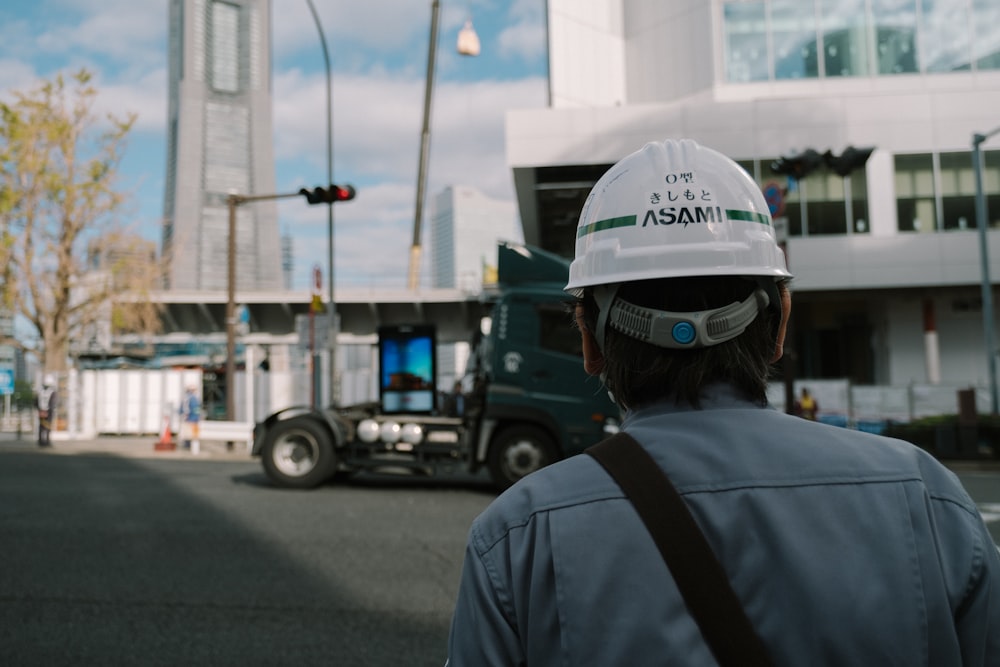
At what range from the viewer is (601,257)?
1437 millimetres

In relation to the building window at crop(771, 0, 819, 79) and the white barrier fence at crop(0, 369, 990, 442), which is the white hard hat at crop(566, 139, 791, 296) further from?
the building window at crop(771, 0, 819, 79)

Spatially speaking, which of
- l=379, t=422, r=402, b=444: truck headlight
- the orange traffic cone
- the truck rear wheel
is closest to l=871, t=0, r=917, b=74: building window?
l=379, t=422, r=402, b=444: truck headlight

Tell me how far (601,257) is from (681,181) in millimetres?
184

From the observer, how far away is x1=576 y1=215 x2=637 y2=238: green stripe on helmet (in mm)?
1426

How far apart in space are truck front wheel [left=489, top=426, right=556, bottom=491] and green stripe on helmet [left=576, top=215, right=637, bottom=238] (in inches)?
382

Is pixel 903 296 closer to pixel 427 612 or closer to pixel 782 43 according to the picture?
pixel 782 43

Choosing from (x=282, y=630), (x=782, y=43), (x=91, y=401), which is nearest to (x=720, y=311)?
(x=282, y=630)

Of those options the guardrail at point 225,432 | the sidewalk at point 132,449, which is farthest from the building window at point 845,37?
the sidewalk at point 132,449

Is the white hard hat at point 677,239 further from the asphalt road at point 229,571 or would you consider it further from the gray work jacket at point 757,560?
the asphalt road at point 229,571

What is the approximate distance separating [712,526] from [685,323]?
32cm

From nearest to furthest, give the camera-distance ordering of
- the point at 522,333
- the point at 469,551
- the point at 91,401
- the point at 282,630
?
the point at 469,551 → the point at 282,630 → the point at 522,333 → the point at 91,401

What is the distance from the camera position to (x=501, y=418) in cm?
1112

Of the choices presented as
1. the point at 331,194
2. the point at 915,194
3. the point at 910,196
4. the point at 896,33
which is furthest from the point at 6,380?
the point at 896,33

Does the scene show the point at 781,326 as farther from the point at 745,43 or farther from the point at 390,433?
the point at 745,43
